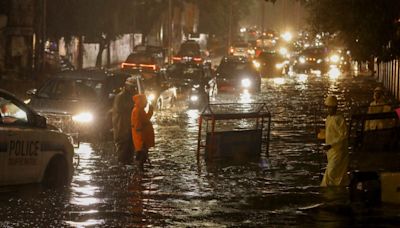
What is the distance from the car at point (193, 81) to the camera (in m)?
35.0

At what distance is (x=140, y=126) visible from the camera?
17.9 metres

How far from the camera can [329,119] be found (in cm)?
1534

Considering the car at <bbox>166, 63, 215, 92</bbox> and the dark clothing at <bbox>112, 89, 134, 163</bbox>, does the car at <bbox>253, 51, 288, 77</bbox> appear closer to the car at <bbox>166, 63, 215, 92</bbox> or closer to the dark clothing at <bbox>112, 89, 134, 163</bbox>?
the car at <bbox>166, 63, 215, 92</bbox>

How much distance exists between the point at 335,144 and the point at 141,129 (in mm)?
4106

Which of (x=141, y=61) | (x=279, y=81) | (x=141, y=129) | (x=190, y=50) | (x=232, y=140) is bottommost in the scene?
(x=232, y=140)

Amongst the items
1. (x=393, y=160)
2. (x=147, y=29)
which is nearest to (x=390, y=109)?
(x=393, y=160)

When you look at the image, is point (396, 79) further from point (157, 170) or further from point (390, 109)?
point (157, 170)

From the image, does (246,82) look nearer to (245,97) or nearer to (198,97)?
(245,97)

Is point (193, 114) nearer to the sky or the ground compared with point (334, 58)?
nearer to the ground

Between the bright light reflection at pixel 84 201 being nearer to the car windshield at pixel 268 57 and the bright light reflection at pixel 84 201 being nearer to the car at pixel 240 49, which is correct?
the car windshield at pixel 268 57

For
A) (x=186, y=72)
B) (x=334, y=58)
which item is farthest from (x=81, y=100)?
(x=334, y=58)

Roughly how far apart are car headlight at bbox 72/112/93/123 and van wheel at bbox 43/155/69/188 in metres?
6.97

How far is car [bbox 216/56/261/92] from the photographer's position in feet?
147

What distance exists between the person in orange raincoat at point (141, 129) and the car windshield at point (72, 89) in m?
5.12
